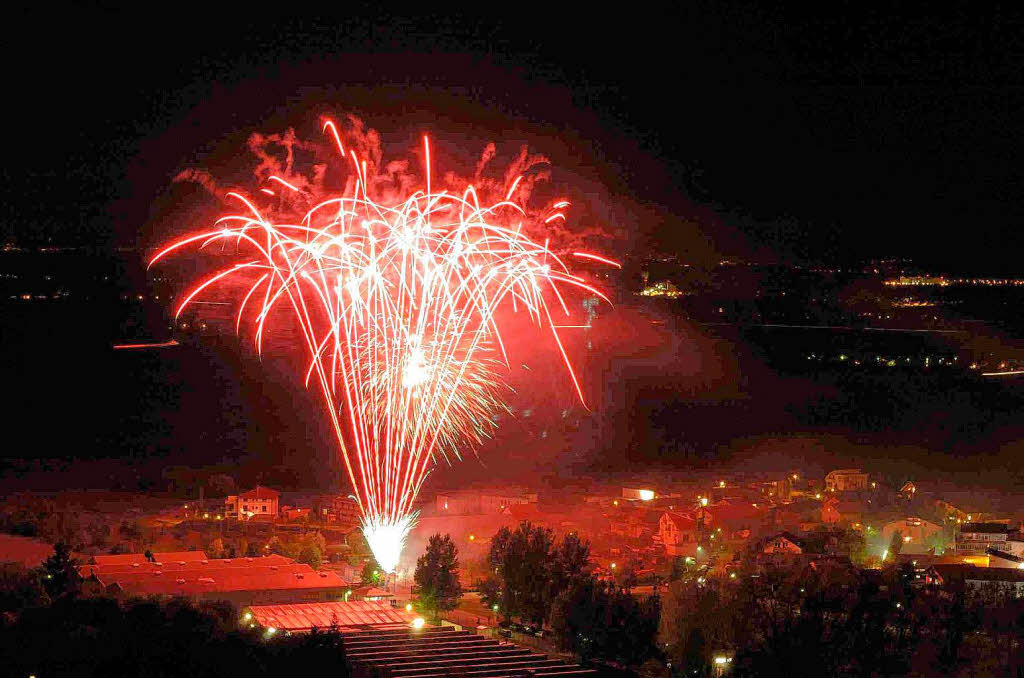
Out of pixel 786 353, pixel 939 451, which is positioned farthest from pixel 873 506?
pixel 786 353

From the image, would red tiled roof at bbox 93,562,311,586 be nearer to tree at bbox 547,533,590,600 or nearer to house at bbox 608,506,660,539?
tree at bbox 547,533,590,600

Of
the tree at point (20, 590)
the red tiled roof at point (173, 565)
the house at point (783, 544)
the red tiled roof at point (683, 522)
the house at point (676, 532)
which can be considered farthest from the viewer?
the red tiled roof at point (683, 522)

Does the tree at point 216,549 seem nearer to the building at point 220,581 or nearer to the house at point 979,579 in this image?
the building at point 220,581

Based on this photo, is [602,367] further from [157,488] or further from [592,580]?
[592,580]

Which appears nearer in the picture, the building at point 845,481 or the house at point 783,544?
the house at point 783,544

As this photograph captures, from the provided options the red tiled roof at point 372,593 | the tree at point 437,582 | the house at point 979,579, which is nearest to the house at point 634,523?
the house at point 979,579

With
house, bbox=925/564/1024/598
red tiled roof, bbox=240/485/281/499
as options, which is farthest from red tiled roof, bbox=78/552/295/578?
house, bbox=925/564/1024/598
